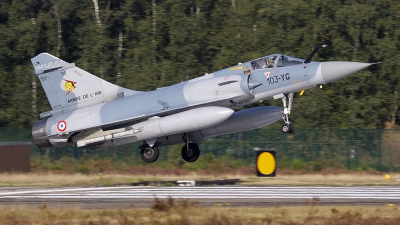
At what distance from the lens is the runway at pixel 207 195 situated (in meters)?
15.5

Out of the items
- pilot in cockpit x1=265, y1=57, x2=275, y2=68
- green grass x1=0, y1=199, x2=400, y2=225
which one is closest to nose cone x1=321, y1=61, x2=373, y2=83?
pilot in cockpit x1=265, y1=57, x2=275, y2=68

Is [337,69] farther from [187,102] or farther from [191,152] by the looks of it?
[191,152]

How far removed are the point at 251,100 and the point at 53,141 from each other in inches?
248

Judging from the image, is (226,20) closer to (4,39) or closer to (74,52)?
(74,52)

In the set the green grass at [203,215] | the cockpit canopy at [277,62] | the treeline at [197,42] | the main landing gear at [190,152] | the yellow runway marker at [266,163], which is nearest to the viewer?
the green grass at [203,215]

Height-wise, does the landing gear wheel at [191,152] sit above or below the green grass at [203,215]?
above

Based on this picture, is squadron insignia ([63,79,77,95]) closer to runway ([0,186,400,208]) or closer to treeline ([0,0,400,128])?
runway ([0,186,400,208])

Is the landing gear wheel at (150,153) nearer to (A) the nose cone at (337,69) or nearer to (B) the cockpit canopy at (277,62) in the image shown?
(B) the cockpit canopy at (277,62)

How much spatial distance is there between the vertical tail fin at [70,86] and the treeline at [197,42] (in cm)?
1361

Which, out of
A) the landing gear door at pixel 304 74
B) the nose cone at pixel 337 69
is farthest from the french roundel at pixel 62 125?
the nose cone at pixel 337 69

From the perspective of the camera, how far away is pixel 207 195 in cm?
1722

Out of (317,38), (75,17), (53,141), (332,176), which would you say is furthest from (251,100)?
(75,17)

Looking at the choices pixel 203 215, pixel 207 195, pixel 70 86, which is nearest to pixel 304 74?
pixel 207 195

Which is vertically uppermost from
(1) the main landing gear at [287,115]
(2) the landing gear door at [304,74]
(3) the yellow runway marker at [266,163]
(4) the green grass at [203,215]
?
(2) the landing gear door at [304,74]
